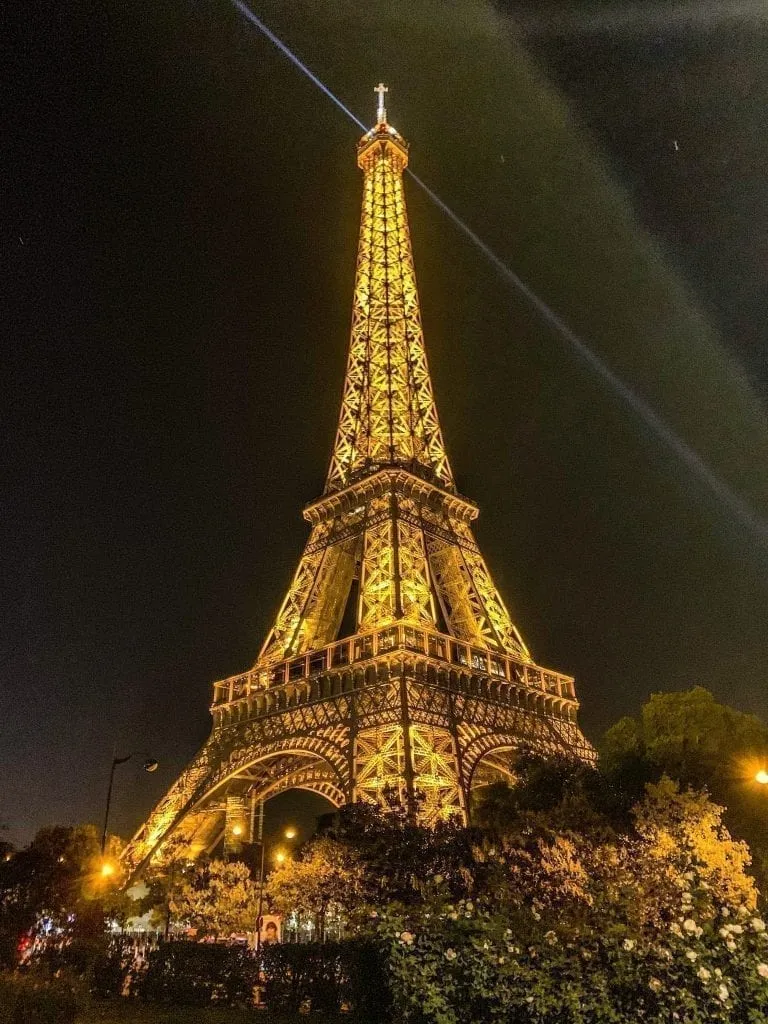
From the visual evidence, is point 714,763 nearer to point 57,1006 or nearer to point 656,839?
point 656,839

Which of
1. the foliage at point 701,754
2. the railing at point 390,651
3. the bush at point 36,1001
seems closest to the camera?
the bush at point 36,1001


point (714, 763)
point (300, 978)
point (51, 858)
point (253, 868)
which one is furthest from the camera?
point (253, 868)

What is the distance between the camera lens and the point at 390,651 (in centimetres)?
2920

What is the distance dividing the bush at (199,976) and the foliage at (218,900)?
1068 centimetres

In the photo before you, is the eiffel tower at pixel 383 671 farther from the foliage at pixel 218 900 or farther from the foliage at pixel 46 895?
the foliage at pixel 46 895

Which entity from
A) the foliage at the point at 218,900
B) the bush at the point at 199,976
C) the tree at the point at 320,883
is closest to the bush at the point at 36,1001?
the bush at the point at 199,976

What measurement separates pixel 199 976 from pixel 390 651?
582 inches

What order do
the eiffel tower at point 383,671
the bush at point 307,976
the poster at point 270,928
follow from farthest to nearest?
the eiffel tower at point 383,671 < the poster at point 270,928 < the bush at point 307,976

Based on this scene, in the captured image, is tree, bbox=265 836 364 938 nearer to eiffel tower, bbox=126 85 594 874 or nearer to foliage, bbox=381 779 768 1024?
eiffel tower, bbox=126 85 594 874

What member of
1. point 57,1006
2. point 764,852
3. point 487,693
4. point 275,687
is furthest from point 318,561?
point 57,1006

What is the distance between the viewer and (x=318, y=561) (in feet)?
122

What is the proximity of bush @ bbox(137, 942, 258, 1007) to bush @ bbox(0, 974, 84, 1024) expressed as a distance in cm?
430

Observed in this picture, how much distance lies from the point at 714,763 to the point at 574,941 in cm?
2451

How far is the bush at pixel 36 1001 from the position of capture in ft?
32.4
